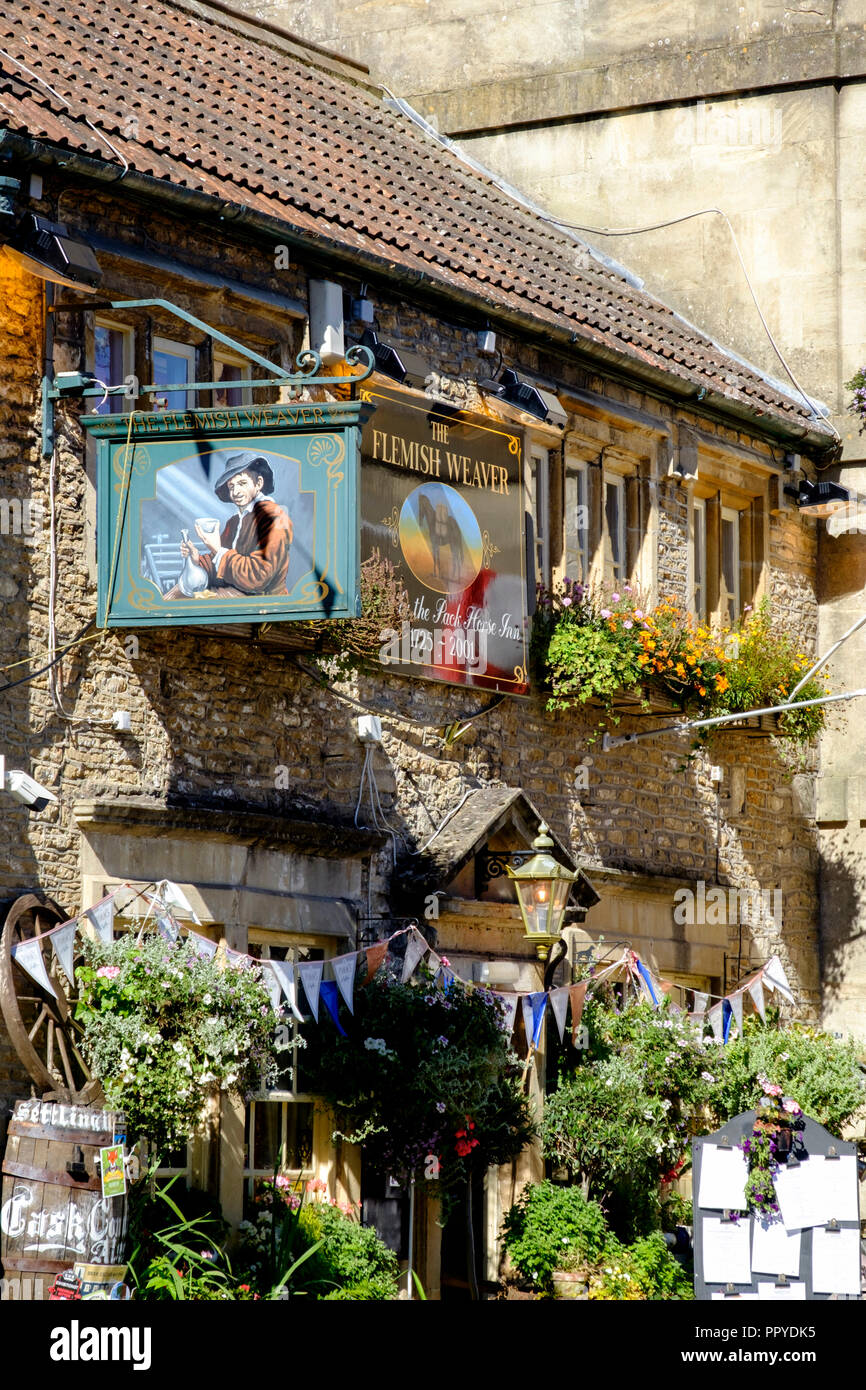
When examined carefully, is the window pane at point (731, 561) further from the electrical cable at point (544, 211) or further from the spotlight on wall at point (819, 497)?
the electrical cable at point (544, 211)

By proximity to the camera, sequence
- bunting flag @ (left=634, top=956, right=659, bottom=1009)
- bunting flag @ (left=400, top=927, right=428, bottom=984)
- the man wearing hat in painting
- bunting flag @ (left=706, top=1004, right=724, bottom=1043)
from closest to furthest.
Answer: the man wearing hat in painting
bunting flag @ (left=400, top=927, right=428, bottom=984)
bunting flag @ (left=634, top=956, right=659, bottom=1009)
bunting flag @ (left=706, top=1004, right=724, bottom=1043)

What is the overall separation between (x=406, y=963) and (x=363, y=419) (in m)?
3.36

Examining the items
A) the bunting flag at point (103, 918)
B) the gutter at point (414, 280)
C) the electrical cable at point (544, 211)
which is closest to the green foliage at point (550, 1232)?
the bunting flag at point (103, 918)

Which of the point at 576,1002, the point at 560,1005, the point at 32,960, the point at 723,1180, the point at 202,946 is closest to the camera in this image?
the point at 32,960

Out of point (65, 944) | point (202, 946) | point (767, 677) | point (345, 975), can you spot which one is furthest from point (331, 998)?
point (767, 677)

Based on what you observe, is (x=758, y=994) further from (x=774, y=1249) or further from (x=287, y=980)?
(x=287, y=980)

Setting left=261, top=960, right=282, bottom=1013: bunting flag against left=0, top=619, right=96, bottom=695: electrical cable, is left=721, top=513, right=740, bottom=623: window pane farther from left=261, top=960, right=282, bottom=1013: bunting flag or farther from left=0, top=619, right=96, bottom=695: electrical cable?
left=0, top=619, right=96, bottom=695: electrical cable

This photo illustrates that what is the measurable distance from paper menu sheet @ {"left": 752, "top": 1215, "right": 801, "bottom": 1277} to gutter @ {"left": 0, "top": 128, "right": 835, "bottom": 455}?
598 cm

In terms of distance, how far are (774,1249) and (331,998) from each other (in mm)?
2738

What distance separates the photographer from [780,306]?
17609mm

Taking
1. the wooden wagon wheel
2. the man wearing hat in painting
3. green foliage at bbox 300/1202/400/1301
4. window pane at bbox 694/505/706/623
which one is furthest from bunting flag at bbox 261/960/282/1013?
window pane at bbox 694/505/706/623

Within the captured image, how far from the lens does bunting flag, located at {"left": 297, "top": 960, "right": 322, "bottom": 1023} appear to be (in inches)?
467

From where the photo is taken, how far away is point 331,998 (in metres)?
12.1

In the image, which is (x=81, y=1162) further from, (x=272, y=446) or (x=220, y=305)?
(x=220, y=305)
